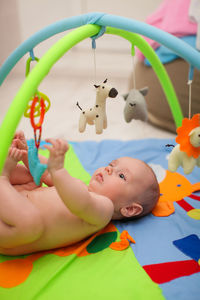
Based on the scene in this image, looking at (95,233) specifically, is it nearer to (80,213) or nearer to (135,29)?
(80,213)

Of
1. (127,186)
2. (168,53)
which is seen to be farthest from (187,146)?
(168,53)

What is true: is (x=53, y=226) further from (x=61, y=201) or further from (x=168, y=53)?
(x=168, y=53)

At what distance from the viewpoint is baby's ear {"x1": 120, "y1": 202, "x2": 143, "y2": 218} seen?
978mm

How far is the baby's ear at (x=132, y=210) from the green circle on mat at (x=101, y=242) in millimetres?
69

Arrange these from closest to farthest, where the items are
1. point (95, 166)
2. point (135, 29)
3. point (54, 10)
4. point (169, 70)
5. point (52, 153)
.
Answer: point (52, 153), point (135, 29), point (95, 166), point (169, 70), point (54, 10)

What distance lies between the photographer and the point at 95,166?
1.37 m

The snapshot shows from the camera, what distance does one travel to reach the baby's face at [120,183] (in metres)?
0.97

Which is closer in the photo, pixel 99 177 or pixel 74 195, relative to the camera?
pixel 74 195

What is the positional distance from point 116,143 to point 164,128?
332 millimetres

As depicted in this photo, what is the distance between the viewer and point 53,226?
86 cm

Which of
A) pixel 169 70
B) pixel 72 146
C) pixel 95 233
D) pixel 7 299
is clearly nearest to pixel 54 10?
pixel 169 70

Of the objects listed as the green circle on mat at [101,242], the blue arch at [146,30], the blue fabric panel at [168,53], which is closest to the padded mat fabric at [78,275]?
the green circle on mat at [101,242]

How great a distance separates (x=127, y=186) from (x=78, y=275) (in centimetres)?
28

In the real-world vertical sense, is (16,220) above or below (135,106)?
below
